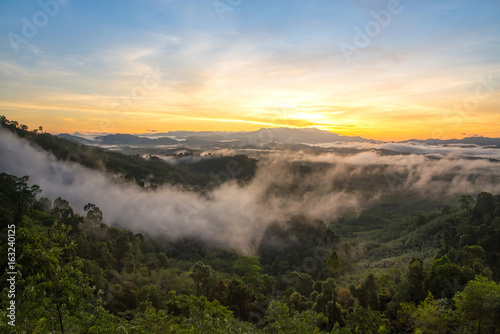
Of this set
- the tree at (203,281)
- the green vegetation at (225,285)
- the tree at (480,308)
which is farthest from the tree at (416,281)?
the tree at (203,281)

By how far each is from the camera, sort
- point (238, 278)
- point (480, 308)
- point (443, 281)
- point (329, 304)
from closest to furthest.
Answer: point (480, 308), point (443, 281), point (329, 304), point (238, 278)

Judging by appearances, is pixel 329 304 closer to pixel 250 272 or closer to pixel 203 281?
pixel 203 281

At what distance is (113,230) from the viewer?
76062 millimetres

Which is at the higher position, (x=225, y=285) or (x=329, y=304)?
(x=329, y=304)

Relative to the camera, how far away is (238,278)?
239 ft

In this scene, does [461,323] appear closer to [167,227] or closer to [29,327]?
[29,327]

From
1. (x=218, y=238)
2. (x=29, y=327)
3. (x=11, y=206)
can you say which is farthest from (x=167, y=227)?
(x=29, y=327)

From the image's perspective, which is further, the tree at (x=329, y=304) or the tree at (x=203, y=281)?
the tree at (x=203, y=281)

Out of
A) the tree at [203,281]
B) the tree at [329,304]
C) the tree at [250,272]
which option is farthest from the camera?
the tree at [250,272]

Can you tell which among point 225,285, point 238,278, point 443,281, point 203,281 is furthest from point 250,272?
point 443,281

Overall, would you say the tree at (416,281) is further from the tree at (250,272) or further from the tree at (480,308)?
the tree at (250,272)

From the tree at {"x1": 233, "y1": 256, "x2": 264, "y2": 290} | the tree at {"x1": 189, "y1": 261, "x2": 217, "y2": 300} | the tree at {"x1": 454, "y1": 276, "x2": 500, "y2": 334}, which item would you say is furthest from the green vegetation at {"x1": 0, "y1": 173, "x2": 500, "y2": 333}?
the tree at {"x1": 233, "y1": 256, "x2": 264, "y2": 290}

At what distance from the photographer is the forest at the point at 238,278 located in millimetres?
14008

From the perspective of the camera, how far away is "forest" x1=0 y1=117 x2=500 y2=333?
14008mm
